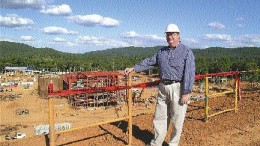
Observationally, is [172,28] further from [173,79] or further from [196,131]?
[196,131]

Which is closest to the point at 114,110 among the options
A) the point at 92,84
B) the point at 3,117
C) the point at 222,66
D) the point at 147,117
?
the point at 92,84

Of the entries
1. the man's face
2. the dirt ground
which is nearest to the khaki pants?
the man's face

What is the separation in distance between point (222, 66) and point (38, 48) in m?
161

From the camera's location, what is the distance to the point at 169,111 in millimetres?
4984

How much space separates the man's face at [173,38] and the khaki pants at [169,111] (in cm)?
63

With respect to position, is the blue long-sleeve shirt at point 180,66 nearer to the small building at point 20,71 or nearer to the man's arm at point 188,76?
the man's arm at point 188,76

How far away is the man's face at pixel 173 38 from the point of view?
452 centimetres

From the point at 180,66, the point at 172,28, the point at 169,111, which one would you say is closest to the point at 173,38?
the point at 172,28

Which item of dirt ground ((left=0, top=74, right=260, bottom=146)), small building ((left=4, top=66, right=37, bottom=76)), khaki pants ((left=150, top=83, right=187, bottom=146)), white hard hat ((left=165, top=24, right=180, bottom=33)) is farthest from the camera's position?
small building ((left=4, top=66, right=37, bottom=76))

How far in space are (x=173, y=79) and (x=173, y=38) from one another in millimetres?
617

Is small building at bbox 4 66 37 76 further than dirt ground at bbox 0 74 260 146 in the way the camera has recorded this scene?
Yes

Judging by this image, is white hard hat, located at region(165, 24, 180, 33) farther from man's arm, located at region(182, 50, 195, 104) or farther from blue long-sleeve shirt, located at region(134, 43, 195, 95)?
man's arm, located at region(182, 50, 195, 104)

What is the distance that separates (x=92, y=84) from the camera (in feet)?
73.4

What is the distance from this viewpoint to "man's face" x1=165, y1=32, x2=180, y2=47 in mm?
4516
